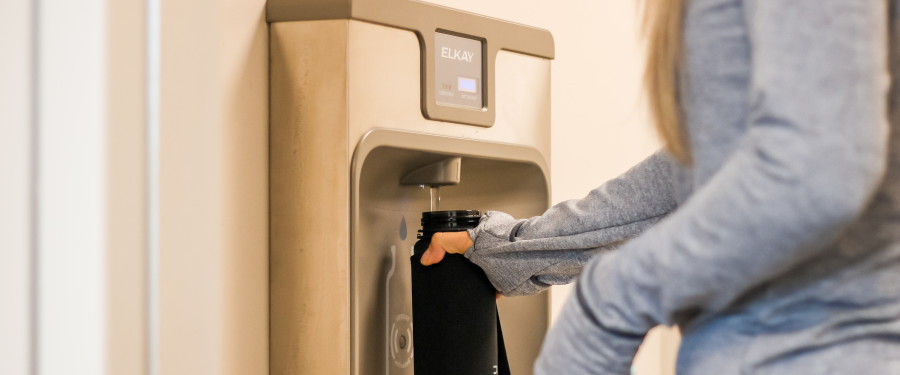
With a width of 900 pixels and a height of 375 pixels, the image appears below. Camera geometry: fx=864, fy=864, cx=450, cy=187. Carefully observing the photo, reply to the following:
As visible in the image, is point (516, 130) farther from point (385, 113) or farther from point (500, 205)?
point (385, 113)

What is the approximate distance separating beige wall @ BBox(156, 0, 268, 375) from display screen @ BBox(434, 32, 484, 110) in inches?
9.8

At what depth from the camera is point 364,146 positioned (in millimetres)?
1100

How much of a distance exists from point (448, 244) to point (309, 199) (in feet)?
0.63

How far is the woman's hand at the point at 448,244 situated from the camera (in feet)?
3.79

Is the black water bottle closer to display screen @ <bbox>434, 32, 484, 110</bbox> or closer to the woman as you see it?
display screen @ <bbox>434, 32, 484, 110</bbox>

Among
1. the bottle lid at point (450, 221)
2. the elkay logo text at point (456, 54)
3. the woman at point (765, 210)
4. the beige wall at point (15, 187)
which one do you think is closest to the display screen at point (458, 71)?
the elkay logo text at point (456, 54)

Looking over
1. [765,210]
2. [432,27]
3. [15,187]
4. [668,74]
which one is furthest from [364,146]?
[765,210]

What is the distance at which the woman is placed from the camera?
0.45 metres

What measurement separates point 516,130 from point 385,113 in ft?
0.85

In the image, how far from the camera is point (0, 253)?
82 cm

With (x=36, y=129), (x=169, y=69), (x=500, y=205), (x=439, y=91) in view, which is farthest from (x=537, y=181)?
(x=36, y=129)

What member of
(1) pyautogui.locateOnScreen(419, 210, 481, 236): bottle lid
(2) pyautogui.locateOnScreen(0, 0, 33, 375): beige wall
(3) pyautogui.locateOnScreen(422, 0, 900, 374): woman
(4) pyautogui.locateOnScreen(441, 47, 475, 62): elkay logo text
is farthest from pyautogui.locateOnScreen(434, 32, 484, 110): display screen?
(3) pyautogui.locateOnScreen(422, 0, 900, 374): woman

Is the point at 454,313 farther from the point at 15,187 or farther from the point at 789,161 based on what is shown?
the point at 789,161

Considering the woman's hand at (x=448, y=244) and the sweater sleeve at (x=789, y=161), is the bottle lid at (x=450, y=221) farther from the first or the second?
the sweater sleeve at (x=789, y=161)
